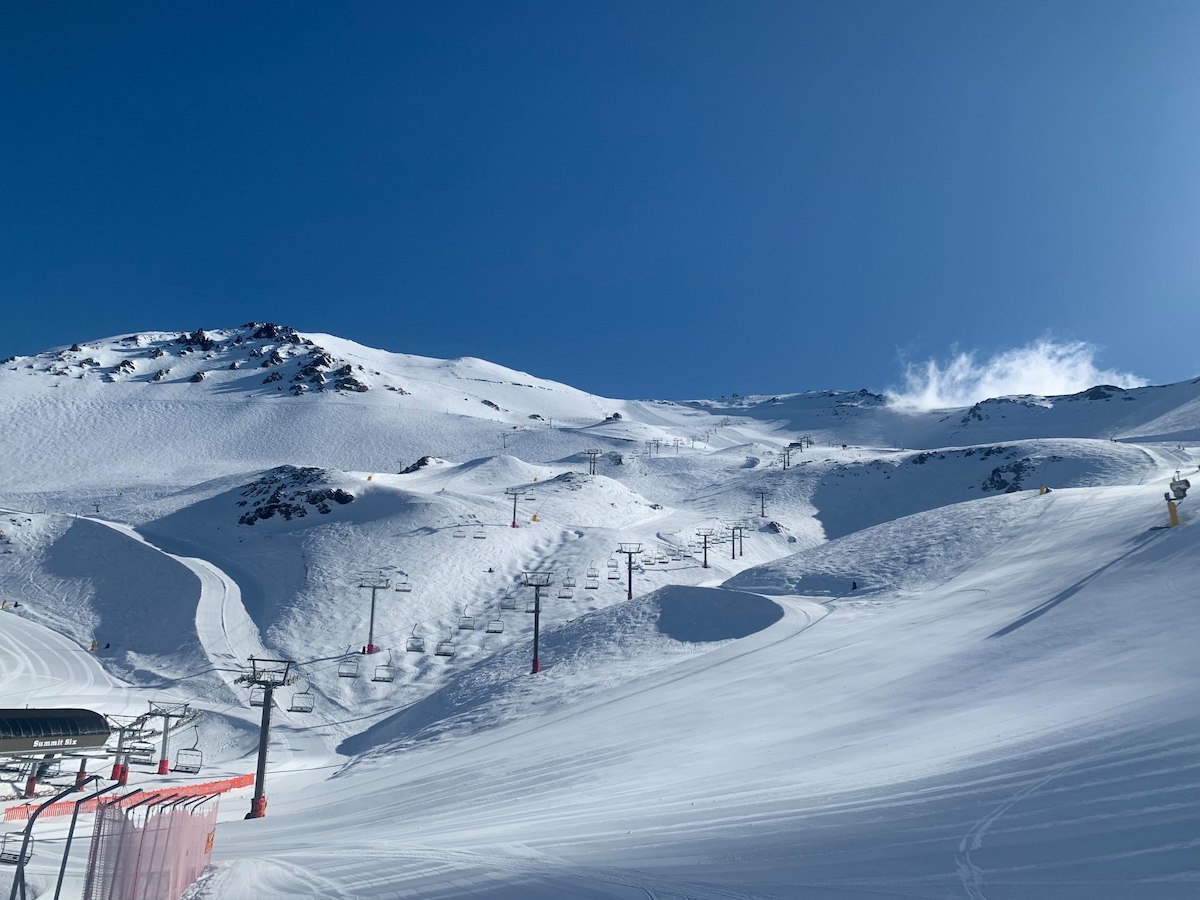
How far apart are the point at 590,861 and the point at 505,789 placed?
24.5ft

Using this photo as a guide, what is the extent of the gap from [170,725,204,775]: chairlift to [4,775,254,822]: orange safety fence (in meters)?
1.87

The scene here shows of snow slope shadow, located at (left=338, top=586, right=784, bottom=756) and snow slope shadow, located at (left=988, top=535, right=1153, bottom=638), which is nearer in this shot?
snow slope shadow, located at (left=988, top=535, right=1153, bottom=638)

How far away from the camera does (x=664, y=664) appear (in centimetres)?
2692

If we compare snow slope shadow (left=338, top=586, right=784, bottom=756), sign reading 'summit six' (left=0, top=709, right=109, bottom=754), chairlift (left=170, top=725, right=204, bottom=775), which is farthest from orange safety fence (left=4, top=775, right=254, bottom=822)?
snow slope shadow (left=338, top=586, right=784, bottom=756)

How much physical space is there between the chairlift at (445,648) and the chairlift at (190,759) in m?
11.7

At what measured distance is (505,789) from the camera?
49.2 ft

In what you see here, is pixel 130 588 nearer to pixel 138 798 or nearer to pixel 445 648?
pixel 445 648

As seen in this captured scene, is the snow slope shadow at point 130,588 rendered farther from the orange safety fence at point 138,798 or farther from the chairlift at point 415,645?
the orange safety fence at point 138,798

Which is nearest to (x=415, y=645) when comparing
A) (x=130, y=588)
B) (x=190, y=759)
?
(x=190, y=759)

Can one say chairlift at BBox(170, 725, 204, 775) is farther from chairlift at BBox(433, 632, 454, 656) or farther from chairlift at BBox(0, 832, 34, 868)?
chairlift at BBox(0, 832, 34, 868)

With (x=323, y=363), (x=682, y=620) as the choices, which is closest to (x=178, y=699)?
(x=682, y=620)

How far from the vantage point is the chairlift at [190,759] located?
90.3ft

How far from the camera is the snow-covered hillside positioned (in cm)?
748

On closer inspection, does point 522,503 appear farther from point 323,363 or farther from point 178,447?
point 323,363
